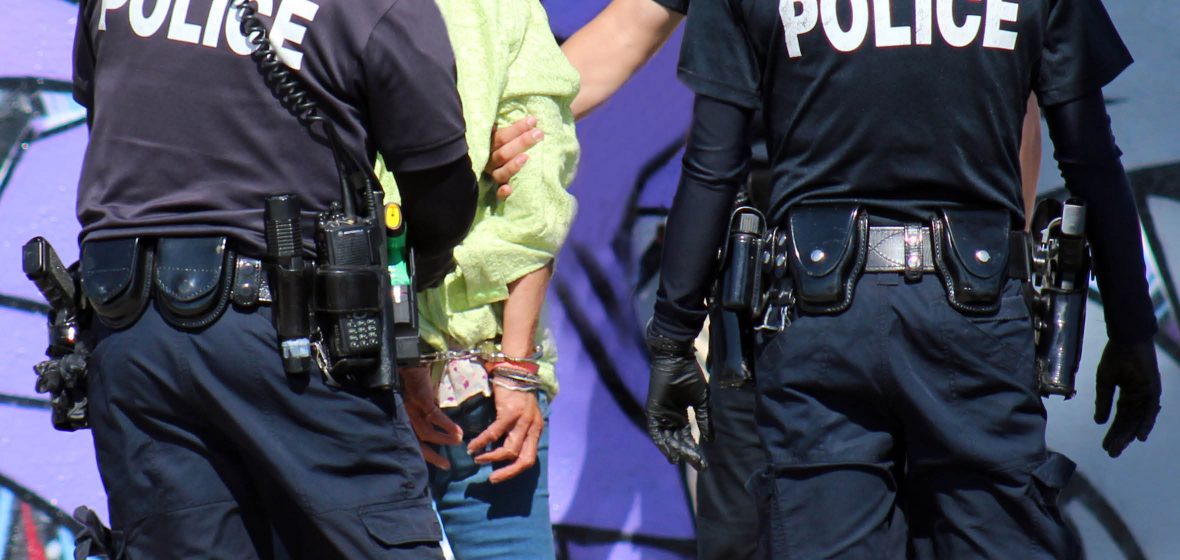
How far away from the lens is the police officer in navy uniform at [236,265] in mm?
2193

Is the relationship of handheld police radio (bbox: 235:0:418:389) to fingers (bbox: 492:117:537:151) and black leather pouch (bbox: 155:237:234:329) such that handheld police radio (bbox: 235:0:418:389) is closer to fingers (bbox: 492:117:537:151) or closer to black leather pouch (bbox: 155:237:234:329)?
black leather pouch (bbox: 155:237:234:329)

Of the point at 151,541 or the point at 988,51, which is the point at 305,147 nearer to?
the point at 151,541

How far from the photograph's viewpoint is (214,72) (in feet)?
7.26

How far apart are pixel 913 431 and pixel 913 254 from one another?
0.97 feet

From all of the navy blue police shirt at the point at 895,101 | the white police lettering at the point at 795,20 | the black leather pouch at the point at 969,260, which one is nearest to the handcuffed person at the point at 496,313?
the navy blue police shirt at the point at 895,101

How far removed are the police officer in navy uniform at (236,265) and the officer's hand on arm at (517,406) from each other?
50cm

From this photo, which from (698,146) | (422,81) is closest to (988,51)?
(698,146)

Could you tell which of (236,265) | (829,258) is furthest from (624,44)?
(236,265)

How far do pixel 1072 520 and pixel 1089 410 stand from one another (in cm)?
32

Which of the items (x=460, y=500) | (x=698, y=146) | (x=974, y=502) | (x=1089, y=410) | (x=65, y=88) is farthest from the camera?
(x=1089, y=410)

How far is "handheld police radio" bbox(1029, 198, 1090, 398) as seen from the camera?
2.46 m

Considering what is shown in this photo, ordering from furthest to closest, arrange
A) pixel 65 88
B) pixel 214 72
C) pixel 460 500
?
pixel 65 88 < pixel 460 500 < pixel 214 72

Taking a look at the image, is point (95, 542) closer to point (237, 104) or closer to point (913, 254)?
point (237, 104)

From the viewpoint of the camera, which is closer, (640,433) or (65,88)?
(65,88)
